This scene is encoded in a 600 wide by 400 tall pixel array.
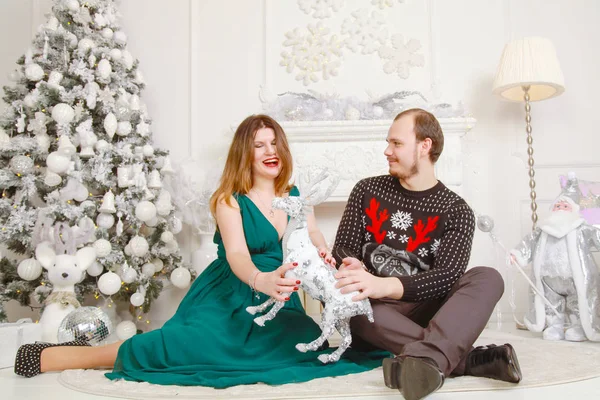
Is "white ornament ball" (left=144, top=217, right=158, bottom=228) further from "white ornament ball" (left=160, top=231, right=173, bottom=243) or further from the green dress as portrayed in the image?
the green dress

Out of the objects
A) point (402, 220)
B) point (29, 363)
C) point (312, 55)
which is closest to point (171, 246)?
point (29, 363)

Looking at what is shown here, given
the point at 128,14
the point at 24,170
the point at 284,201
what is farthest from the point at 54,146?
the point at 284,201

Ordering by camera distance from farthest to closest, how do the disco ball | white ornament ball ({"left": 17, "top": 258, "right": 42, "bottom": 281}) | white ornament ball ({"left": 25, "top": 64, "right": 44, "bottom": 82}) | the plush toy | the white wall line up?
the white wall < white ornament ball ({"left": 25, "top": 64, "right": 44, "bottom": 82}) < white ornament ball ({"left": 17, "top": 258, "right": 42, "bottom": 281}) < the plush toy < the disco ball

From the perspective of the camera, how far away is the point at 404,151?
1.92 meters

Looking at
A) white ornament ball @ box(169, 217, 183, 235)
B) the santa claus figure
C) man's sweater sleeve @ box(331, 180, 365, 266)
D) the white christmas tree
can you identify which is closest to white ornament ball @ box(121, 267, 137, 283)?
the white christmas tree

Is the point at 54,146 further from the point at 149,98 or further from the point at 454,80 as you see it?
the point at 454,80

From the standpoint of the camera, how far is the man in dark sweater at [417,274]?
1.45m

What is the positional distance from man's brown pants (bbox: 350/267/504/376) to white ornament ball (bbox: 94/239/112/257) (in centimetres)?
163

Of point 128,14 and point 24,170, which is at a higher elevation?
point 128,14

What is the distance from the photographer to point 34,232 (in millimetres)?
2820

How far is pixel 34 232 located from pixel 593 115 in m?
3.45

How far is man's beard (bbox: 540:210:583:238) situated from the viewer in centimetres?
262

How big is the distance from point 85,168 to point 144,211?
0.40 metres

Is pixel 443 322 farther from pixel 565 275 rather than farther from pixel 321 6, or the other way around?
pixel 321 6
